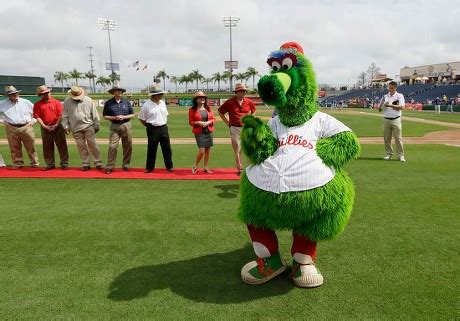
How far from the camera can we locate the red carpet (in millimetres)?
6793

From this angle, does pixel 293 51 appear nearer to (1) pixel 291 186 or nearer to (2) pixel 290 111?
(2) pixel 290 111

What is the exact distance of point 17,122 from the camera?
7559mm

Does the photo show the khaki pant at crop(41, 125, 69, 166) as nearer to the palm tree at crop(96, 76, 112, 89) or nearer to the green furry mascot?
the green furry mascot

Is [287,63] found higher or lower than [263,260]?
higher

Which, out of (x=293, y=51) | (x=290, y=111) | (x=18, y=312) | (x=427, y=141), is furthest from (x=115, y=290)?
(x=427, y=141)

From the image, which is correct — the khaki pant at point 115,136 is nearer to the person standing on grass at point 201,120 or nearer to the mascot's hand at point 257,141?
the person standing on grass at point 201,120

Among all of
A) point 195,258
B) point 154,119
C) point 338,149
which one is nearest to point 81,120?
point 154,119

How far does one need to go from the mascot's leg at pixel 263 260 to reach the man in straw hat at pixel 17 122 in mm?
6719

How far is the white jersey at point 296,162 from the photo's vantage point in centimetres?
266

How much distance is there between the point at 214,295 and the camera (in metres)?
2.82

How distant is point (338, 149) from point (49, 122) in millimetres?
6726

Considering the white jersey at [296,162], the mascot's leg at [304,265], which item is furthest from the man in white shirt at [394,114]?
the mascot's leg at [304,265]

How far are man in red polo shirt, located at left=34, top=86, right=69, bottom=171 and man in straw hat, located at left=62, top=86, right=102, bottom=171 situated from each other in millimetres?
356

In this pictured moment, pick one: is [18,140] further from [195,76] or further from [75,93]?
[195,76]
